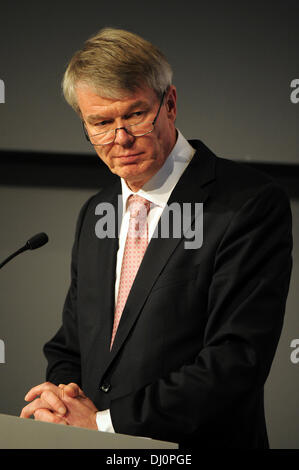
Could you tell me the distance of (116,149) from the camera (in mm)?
1675

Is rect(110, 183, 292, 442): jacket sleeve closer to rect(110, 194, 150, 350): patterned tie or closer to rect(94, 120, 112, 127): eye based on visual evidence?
rect(110, 194, 150, 350): patterned tie

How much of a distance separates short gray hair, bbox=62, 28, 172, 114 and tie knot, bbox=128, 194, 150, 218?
286 millimetres

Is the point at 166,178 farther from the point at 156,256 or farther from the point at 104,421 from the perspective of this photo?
the point at 104,421

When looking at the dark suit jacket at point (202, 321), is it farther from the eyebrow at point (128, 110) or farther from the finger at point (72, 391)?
the eyebrow at point (128, 110)

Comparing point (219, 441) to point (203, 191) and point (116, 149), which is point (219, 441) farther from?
point (116, 149)

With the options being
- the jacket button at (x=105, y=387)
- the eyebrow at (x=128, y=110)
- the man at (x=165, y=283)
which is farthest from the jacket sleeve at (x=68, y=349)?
the eyebrow at (x=128, y=110)

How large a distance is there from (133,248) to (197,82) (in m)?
1.12

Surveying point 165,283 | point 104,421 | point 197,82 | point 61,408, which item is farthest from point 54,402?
point 197,82

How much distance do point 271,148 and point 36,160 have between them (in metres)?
0.99

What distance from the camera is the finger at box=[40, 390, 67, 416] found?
146 cm

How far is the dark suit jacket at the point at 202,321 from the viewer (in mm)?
1459
